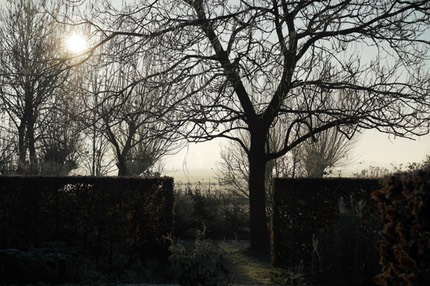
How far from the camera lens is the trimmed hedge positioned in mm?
4059

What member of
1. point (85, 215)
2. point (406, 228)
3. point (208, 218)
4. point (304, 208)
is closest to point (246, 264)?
point (304, 208)

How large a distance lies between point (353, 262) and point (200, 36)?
17.2ft

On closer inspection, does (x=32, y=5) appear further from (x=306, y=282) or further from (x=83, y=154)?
(x=306, y=282)

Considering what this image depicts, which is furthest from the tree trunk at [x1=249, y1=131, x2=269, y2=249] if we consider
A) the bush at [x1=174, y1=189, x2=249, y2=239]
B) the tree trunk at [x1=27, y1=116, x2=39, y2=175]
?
the tree trunk at [x1=27, y1=116, x2=39, y2=175]

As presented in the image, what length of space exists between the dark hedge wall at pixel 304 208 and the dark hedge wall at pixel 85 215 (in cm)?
215

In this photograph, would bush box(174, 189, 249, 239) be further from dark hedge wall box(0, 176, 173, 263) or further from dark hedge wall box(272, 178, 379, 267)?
dark hedge wall box(0, 176, 173, 263)

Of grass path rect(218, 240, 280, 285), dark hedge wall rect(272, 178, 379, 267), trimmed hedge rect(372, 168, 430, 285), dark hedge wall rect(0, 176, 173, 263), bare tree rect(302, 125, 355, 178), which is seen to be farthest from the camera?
bare tree rect(302, 125, 355, 178)

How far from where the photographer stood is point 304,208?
369 inches

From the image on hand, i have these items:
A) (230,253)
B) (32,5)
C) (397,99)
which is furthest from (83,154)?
(397,99)

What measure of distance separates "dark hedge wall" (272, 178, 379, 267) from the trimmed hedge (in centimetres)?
440

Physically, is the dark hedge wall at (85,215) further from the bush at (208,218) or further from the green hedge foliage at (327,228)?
the bush at (208,218)

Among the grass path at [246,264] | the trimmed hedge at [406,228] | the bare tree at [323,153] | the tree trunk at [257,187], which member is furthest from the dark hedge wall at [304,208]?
the bare tree at [323,153]

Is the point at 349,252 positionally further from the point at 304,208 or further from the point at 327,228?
the point at 304,208

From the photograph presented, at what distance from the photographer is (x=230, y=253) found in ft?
37.5
